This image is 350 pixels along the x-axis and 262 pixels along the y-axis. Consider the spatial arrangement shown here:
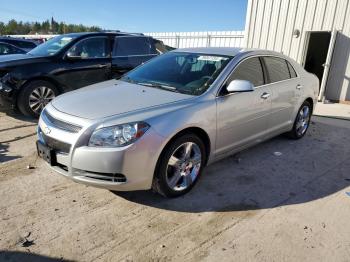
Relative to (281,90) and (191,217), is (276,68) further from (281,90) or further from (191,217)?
(191,217)

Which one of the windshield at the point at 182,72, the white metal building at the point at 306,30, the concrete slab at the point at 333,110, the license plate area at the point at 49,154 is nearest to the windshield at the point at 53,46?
the windshield at the point at 182,72

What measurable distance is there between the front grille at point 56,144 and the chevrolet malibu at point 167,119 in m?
0.01

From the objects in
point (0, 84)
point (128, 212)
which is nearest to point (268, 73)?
point (128, 212)

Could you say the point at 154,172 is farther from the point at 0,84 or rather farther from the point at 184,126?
the point at 0,84

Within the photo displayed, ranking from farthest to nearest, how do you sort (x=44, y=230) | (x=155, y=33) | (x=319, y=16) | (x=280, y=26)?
(x=155, y=33) → (x=280, y=26) → (x=319, y=16) → (x=44, y=230)

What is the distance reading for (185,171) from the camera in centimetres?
363

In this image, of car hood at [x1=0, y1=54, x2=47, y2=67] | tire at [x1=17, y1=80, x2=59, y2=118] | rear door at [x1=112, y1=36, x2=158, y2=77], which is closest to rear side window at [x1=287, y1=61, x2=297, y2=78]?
rear door at [x1=112, y1=36, x2=158, y2=77]

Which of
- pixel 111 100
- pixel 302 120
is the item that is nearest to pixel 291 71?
pixel 302 120

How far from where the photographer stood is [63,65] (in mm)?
6531

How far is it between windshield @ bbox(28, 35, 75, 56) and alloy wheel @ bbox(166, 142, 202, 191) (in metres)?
4.32

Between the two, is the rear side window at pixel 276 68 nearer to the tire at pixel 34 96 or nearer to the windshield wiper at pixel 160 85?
the windshield wiper at pixel 160 85

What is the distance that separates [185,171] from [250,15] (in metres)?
9.13

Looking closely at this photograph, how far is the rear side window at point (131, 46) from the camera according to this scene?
7.33 m

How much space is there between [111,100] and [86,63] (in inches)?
143
